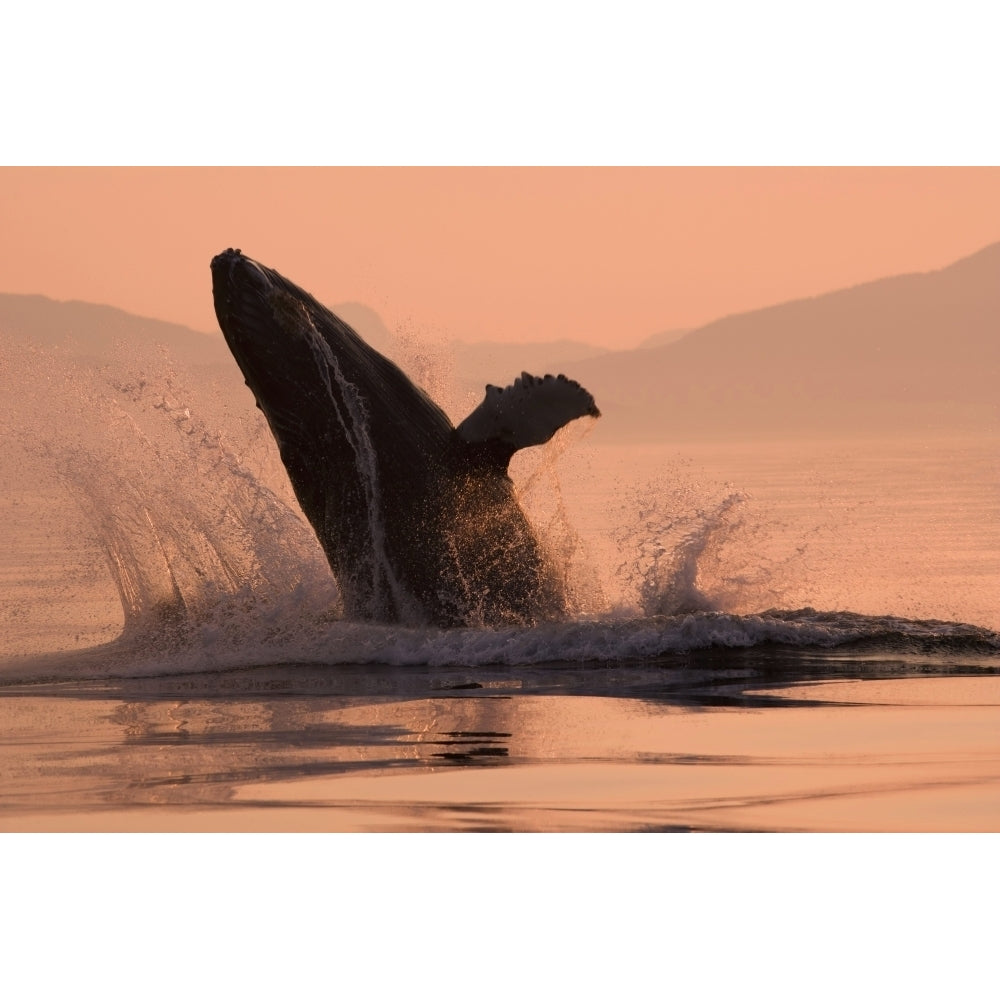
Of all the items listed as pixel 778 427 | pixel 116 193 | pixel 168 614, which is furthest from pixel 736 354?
pixel 168 614

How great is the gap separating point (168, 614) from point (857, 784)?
32.2 feet

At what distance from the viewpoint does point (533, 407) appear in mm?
16938

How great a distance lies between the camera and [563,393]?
16.9 metres

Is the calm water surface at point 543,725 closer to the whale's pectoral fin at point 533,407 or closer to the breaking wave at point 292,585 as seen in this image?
the breaking wave at point 292,585

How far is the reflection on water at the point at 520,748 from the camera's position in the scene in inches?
432

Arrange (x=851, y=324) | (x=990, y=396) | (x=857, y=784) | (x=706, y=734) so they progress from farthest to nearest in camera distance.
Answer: (x=851, y=324)
(x=990, y=396)
(x=706, y=734)
(x=857, y=784)

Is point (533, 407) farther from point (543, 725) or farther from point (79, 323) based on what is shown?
point (79, 323)

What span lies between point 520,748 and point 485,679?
2992 millimetres

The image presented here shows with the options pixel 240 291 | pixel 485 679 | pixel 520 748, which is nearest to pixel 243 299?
pixel 240 291

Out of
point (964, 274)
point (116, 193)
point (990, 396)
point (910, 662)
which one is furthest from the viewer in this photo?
point (990, 396)

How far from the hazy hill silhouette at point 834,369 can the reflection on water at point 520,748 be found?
4402 centimetres

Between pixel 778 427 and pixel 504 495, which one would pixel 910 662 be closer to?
pixel 504 495

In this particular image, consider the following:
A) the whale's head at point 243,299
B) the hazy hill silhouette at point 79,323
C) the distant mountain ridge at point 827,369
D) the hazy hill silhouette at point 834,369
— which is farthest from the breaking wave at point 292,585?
the hazy hill silhouette at point 834,369

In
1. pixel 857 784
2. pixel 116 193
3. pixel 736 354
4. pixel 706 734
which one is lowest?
pixel 857 784
